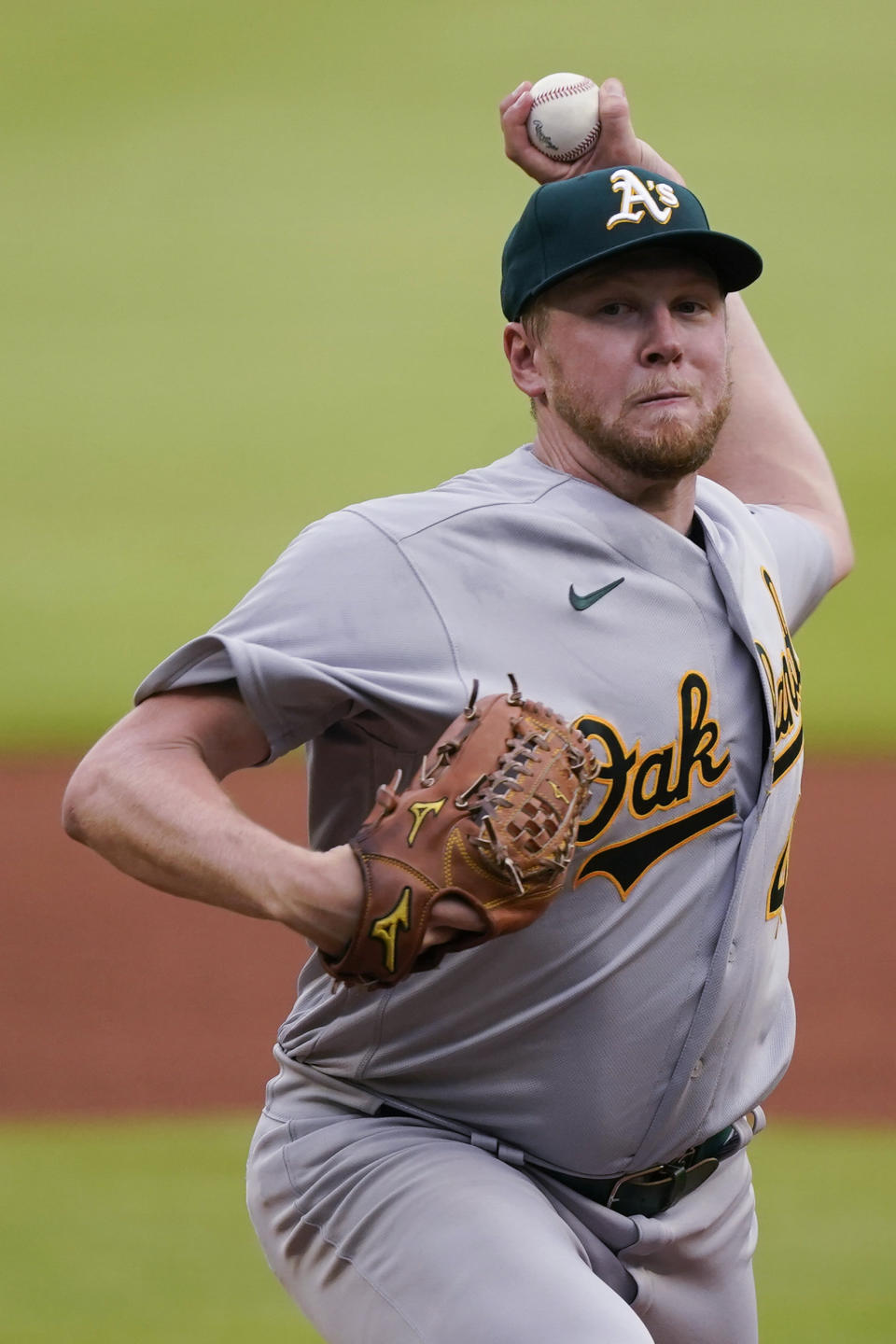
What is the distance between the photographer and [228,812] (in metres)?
1.83

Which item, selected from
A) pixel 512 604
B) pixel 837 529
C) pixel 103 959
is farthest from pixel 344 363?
pixel 512 604

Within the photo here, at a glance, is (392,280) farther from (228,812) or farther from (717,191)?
(228,812)

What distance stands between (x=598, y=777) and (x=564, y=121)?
114cm

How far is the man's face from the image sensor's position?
2281mm

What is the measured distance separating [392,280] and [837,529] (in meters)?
6.36

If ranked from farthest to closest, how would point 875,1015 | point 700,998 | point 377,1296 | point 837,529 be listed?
point 875,1015, point 837,529, point 700,998, point 377,1296

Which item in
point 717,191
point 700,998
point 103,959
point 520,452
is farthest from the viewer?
point 717,191

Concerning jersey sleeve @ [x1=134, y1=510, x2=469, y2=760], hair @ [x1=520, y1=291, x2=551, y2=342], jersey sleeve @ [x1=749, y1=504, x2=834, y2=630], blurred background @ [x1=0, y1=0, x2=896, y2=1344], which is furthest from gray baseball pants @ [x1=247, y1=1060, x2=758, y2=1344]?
blurred background @ [x1=0, y1=0, x2=896, y2=1344]

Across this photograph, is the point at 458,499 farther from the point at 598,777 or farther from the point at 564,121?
the point at 564,121

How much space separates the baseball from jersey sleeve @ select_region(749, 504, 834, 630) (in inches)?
25.3

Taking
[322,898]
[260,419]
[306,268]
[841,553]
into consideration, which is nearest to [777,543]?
[841,553]

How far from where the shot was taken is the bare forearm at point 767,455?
287 centimetres

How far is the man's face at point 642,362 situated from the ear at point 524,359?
0.05m

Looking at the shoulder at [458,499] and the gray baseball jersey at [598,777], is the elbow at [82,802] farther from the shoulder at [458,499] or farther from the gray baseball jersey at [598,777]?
the shoulder at [458,499]
